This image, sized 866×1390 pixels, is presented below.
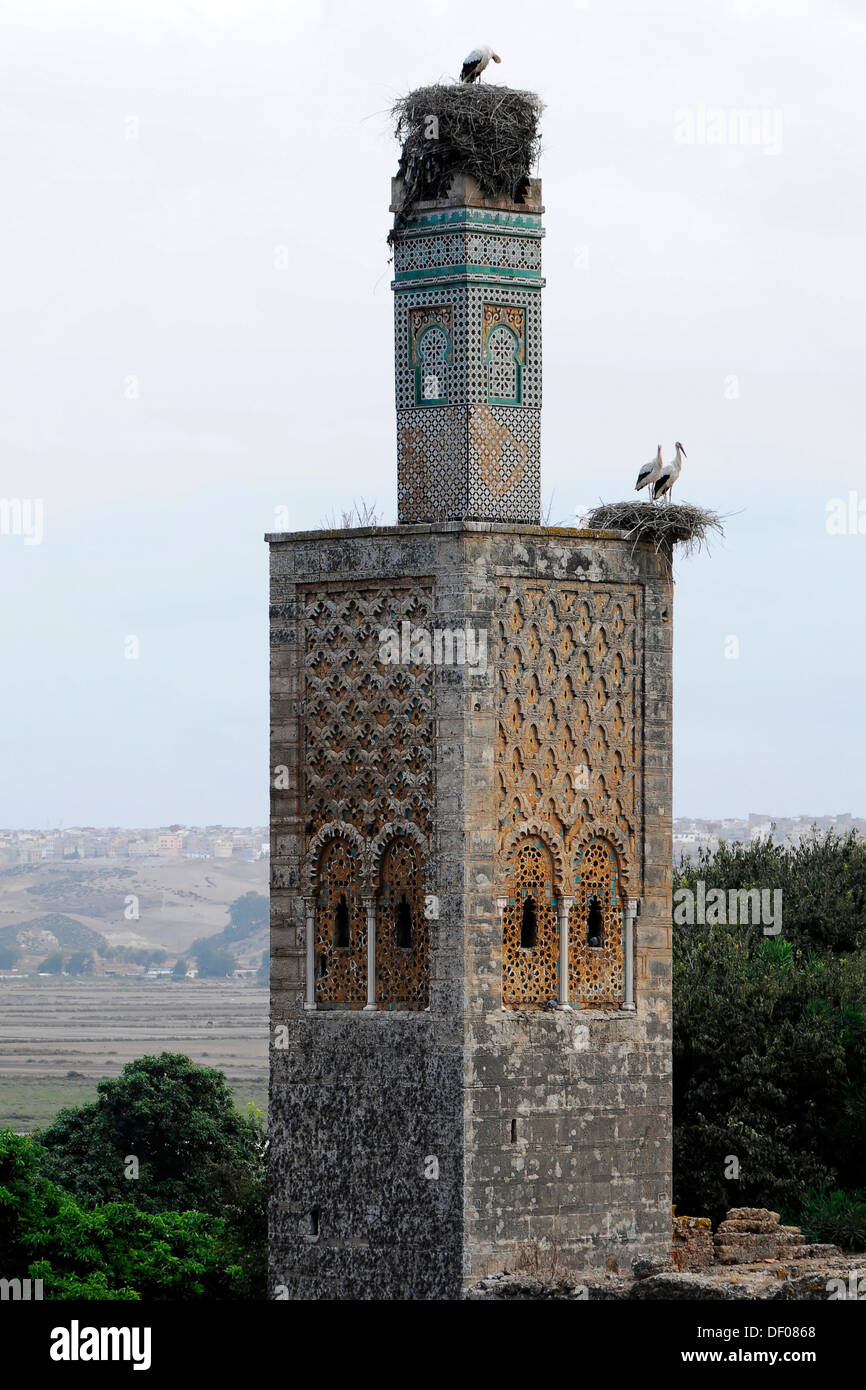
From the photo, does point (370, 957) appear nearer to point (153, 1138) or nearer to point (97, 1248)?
point (97, 1248)

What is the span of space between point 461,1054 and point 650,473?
5.58m

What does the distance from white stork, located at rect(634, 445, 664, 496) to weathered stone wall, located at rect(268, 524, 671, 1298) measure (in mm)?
699

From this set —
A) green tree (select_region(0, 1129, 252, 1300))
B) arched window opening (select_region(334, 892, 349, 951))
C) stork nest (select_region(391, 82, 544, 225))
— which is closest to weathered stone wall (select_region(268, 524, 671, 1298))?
arched window opening (select_region(334, 892, 349, 951))

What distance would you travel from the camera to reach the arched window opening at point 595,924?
83.4ft

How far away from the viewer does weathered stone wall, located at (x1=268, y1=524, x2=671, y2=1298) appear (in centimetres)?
2439

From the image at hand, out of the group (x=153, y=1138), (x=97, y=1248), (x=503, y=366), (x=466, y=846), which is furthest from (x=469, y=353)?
(x=153, y=1138)

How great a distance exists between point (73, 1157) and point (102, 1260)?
10.2 m

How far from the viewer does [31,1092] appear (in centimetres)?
10162

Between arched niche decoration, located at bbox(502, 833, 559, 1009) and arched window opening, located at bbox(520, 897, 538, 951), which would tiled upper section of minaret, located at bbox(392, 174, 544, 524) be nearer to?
arched niche decoration, located at bbox(502, 833, 559, 1009)

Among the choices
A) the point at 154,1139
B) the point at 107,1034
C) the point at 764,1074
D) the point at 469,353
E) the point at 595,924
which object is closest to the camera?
the point at 469,353

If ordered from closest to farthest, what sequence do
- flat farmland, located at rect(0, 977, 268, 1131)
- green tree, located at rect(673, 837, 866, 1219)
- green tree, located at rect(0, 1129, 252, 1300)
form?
green tree, located at rect(673, 837, 866, 1219) < green tree, located at rect(0, 1129, 252, 1300) < flat farmland, located at rect(0, 977, 268, 1131)

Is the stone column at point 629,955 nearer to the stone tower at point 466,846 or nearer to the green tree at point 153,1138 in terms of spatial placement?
the stone tower at point 466,846

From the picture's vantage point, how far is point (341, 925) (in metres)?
25.4
